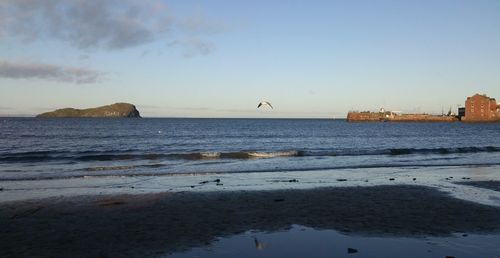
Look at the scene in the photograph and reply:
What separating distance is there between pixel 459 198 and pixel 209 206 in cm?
917

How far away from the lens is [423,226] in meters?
12.4

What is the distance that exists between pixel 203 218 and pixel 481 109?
663 ft

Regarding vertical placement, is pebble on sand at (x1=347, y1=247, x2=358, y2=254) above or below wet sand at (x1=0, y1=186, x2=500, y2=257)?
above

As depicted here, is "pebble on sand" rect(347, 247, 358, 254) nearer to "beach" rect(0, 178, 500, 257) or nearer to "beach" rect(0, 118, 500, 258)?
"beach" rect(0, 118, 500, 258)

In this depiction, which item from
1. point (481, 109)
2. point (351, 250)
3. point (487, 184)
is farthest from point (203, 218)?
point (481, 109)

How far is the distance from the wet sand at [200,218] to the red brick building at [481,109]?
19148 centimetres

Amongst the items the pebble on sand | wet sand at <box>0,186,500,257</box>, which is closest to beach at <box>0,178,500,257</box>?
wet sand at <box>0,186,500,257</box>

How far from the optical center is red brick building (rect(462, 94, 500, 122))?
190000 millimetres

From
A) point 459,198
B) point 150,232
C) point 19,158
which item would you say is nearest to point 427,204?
point 459,198

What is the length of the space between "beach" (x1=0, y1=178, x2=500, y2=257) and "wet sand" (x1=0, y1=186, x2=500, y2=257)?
0.02m

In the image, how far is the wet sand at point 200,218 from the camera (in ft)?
35.2

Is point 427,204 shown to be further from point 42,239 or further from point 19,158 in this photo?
point 19,158

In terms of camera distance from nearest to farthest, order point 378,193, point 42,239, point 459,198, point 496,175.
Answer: point 42,239 < point 459,198 < point 378,193 < point 496,175

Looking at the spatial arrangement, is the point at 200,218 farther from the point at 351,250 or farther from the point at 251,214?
the point at 351,250
